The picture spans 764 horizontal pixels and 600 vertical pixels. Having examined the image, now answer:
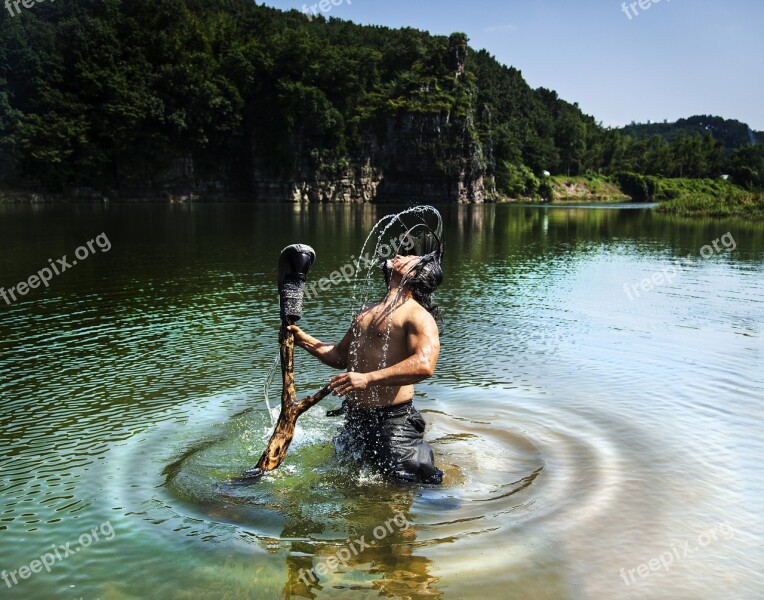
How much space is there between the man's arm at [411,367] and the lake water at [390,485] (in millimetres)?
1385

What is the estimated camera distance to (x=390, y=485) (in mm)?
6938

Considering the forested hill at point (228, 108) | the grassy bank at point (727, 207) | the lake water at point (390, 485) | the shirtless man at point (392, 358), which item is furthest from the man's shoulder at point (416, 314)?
the forested hill at point (228, 108)

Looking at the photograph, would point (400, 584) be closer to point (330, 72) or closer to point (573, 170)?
point (330, 72)

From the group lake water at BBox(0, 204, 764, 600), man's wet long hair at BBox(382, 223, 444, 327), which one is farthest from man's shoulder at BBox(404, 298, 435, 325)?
lake water at BBox(0, 204, 764, 600)

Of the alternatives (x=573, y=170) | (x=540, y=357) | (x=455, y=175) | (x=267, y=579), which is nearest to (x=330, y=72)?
(x=455, y=175)

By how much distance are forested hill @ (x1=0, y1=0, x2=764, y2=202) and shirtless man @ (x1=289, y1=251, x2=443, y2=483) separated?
9332 centimetres

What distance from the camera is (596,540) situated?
6.08m

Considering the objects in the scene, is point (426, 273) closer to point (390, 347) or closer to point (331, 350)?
point (390, 347)

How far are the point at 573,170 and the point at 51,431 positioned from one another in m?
194

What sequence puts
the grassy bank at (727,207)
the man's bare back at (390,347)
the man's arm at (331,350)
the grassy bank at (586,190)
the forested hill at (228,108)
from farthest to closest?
the grassy bank at (586,190) < the forested hill at (228,108) < the grassy bank at (727,207) < the man's arm at (331,350) < the man's bare back at (390,347)

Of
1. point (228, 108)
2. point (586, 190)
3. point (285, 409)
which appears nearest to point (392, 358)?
point (285, 409)

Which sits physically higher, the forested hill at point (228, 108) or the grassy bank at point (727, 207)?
the forested hill at point (228, 108)

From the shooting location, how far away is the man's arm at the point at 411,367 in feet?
19.7

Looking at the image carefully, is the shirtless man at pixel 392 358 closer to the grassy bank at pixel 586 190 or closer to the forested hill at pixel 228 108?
the forested hill at pixel 228 108
